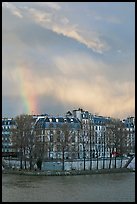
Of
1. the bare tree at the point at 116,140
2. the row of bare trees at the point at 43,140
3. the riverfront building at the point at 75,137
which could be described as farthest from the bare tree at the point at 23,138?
the bare tree at the point at 116,140

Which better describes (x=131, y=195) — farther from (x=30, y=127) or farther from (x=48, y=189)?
(x=30, y=127)

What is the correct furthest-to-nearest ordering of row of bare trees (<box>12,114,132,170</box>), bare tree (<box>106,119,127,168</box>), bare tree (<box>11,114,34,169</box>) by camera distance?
bare tree (<box>106,119,127,168</box>) < bare tree (<box>11,114,34,169</box>) < row of bare trees (<box>12,114,132,170</box>)

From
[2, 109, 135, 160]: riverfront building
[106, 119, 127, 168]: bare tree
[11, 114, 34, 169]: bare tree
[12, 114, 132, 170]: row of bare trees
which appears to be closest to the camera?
[12, 114, 132, 170]: row of bare trees

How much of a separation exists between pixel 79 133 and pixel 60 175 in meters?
8.44

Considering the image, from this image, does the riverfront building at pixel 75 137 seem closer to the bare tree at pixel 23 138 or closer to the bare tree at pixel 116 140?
the bare tree at pixel 116 140

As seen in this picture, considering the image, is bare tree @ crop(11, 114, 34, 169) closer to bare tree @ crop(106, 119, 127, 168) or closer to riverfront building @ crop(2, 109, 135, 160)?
riverfront building @ crop(2, 109, 135, 160)

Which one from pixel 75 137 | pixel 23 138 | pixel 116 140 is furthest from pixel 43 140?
pixel 75 137

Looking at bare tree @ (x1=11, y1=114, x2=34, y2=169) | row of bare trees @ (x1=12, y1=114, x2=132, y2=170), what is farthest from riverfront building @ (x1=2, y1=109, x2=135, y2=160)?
bare tree @ (x1=11, y1=114, x2=34, y2=169)

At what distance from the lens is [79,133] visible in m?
26.7

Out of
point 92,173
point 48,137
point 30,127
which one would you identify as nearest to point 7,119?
point 48,137

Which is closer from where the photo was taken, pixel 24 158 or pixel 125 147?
pixel 24 158

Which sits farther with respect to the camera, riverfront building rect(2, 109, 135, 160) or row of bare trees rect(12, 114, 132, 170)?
riverfront building rect(2, 109, 135, 160)

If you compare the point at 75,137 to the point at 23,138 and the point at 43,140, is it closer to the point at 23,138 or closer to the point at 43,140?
the point at 43,140

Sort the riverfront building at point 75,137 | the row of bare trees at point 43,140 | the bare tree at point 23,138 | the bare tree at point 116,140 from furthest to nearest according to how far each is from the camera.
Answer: the bare tree at point 116,140 → the riverfront building at point 75,137 → the bare tree at point 23,138 → the row of bare trees at point 43,140
